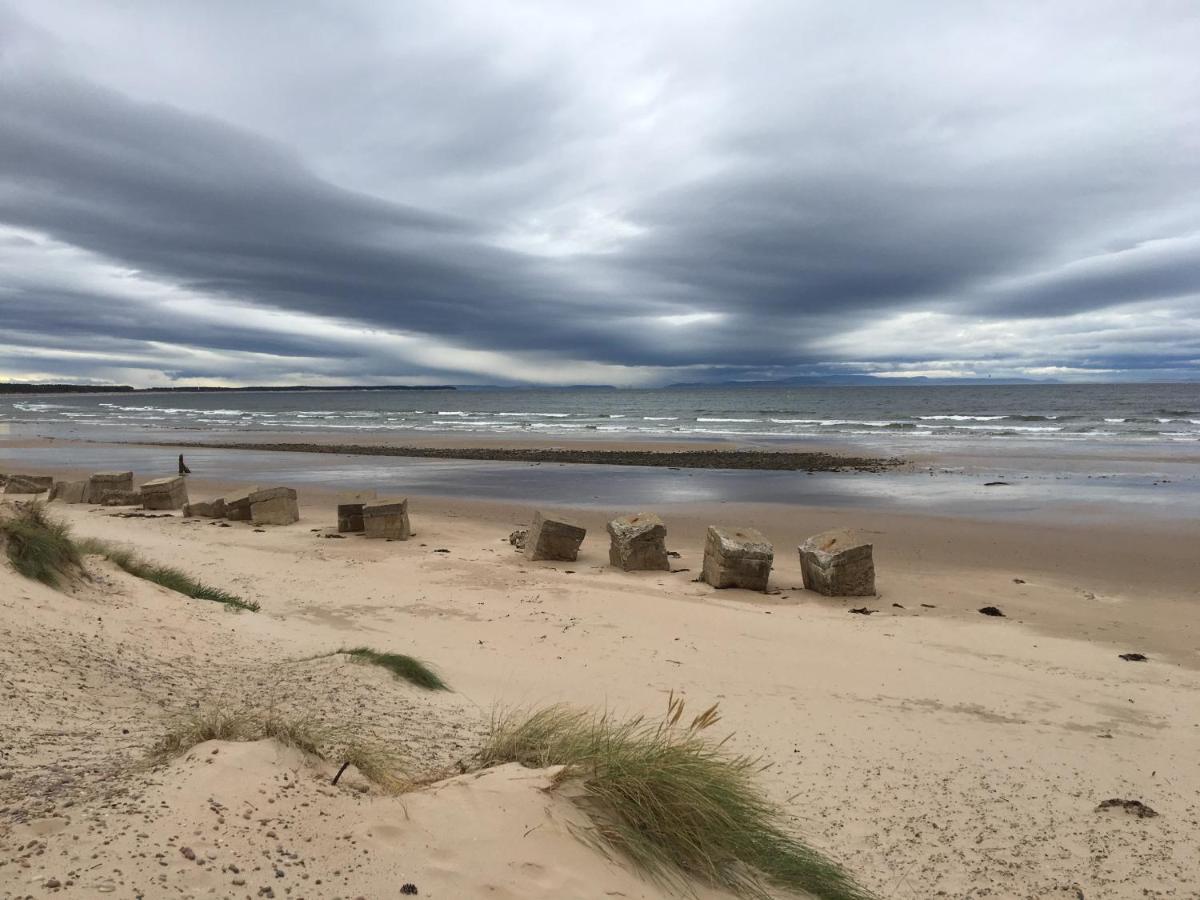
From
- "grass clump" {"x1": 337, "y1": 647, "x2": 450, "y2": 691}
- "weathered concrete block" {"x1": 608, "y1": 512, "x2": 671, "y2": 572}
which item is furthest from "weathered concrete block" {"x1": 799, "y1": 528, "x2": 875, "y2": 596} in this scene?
"grass clump" {"x1": 337, "y1": 647, "x2": 450, "y2": 691}

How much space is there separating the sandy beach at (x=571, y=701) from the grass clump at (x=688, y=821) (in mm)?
172

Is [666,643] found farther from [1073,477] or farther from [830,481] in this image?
[1073,477]

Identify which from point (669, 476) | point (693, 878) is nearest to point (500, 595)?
point (693, 878)

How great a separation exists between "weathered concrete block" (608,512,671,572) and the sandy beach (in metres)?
0.32

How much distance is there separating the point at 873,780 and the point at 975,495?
16177 millimetres

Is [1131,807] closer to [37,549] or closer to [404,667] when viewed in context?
[404,667]

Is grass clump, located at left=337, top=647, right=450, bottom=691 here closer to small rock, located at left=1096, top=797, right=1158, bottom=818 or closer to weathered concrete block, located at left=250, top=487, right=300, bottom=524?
small rock, located at left=1096, top=797, right=1158, bottom=818

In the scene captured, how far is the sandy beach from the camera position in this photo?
2.66 meters

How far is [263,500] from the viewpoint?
13867mm

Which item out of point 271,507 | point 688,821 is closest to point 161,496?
point 271,507

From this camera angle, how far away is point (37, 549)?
598 centimetres

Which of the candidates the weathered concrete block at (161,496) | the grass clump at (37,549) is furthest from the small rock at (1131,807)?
the weathered concrete block at (161,496)

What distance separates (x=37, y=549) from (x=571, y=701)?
13.9 ft

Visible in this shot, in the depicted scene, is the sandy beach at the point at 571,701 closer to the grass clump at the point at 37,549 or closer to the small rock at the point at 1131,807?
the small rock at the point at 1131,807
